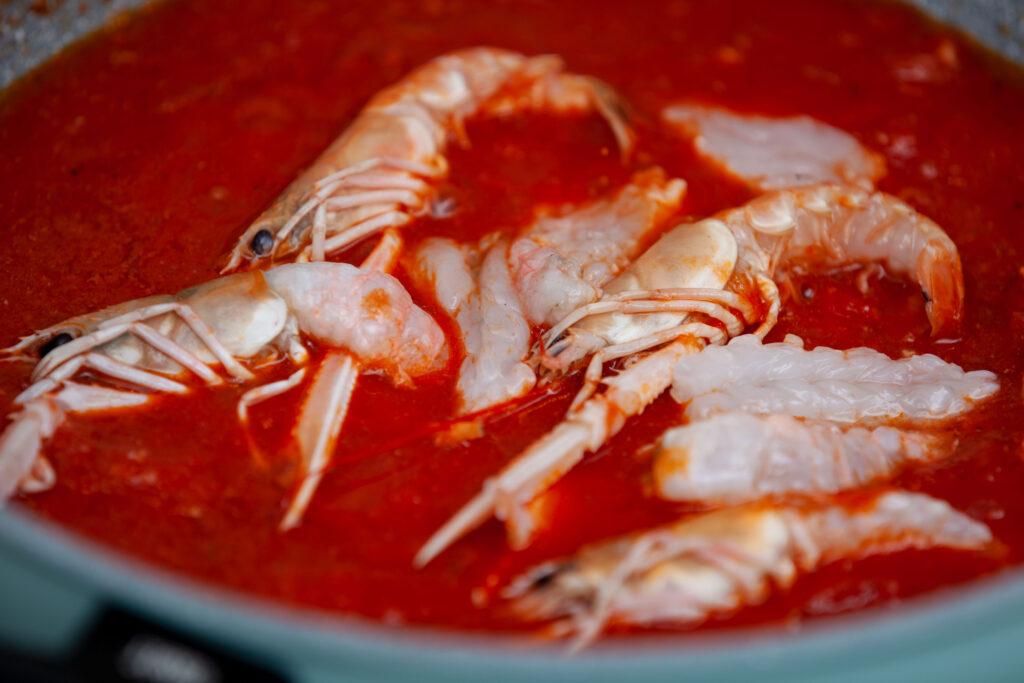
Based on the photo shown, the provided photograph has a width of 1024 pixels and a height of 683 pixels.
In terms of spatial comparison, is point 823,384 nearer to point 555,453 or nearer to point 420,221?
point 555,453

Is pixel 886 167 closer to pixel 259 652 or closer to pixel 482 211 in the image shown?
pixel 482 211

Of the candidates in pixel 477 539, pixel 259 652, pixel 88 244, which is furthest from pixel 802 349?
pixel 88 244

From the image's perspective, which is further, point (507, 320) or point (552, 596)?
point (507, 320)

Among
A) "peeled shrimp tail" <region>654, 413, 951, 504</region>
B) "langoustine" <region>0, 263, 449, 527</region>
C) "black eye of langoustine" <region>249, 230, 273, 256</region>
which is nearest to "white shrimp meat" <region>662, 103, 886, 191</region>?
"peeled shrimp tail" <region>654, 413, 951, 504</region>

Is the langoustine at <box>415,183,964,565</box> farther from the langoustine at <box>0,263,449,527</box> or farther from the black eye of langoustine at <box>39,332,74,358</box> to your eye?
the black eye of langoustine at <box>39,332,74,358</box>

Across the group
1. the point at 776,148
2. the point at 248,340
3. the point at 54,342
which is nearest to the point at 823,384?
the point at 776,148

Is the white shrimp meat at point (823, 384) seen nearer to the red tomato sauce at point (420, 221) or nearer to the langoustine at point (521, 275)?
the red tomato sauce at point (420, 221)
